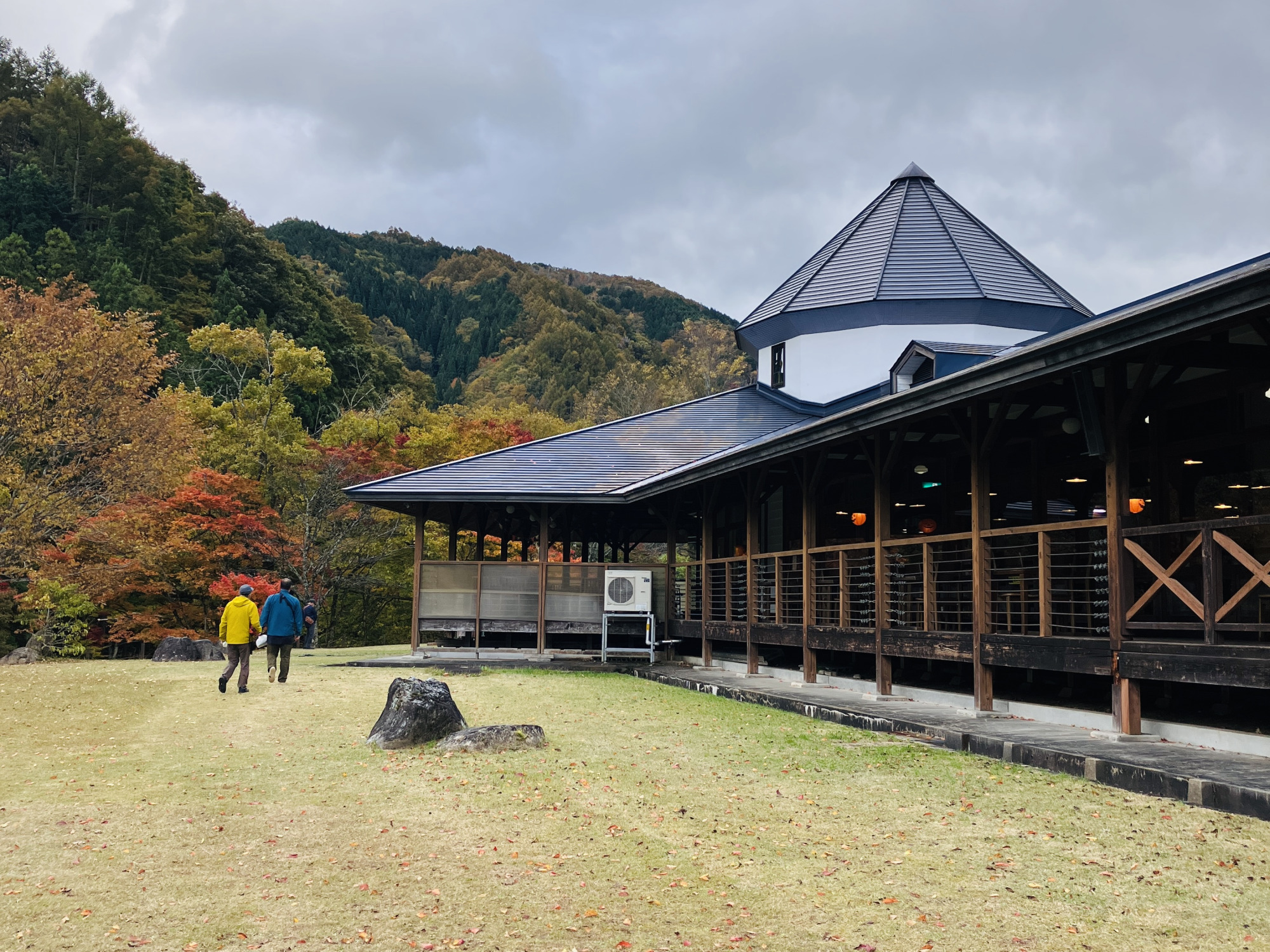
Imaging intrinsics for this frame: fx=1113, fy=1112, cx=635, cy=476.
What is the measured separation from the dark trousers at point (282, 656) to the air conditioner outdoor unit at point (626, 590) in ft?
22.4

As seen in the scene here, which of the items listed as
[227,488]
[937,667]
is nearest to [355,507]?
[227,488]

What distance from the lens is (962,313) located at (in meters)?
22.5

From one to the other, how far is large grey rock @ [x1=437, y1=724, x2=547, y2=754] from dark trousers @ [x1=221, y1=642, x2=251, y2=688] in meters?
5.49

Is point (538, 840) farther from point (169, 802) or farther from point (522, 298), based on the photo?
point (522, 298)

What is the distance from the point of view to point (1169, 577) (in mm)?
7953

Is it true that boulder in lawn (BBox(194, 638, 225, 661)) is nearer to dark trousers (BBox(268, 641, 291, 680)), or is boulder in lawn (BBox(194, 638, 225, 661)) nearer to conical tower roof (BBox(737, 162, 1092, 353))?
dark trousers (BBox(268, 641, 291, 680))

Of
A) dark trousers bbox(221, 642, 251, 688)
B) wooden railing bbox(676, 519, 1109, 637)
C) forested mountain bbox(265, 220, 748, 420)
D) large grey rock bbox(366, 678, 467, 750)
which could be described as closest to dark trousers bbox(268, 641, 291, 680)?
dark trousers bbox(221, 642, 251, 688)

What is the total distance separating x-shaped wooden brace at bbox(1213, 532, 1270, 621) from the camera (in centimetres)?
711

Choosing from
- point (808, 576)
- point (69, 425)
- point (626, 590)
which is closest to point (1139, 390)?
point (808, 576)

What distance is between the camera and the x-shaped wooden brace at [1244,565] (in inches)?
280

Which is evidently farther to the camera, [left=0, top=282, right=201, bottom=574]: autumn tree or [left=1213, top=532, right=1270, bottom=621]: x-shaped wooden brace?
[left=0, top=282, right=201, bottom=574]: autumn tree

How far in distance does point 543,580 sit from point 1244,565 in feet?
46.7

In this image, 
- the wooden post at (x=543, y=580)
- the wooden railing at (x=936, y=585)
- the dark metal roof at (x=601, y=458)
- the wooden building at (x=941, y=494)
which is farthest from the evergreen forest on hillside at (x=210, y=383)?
the wooden railing at (x=936, y=585)

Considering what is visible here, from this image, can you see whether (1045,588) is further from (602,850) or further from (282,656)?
(282,656)
